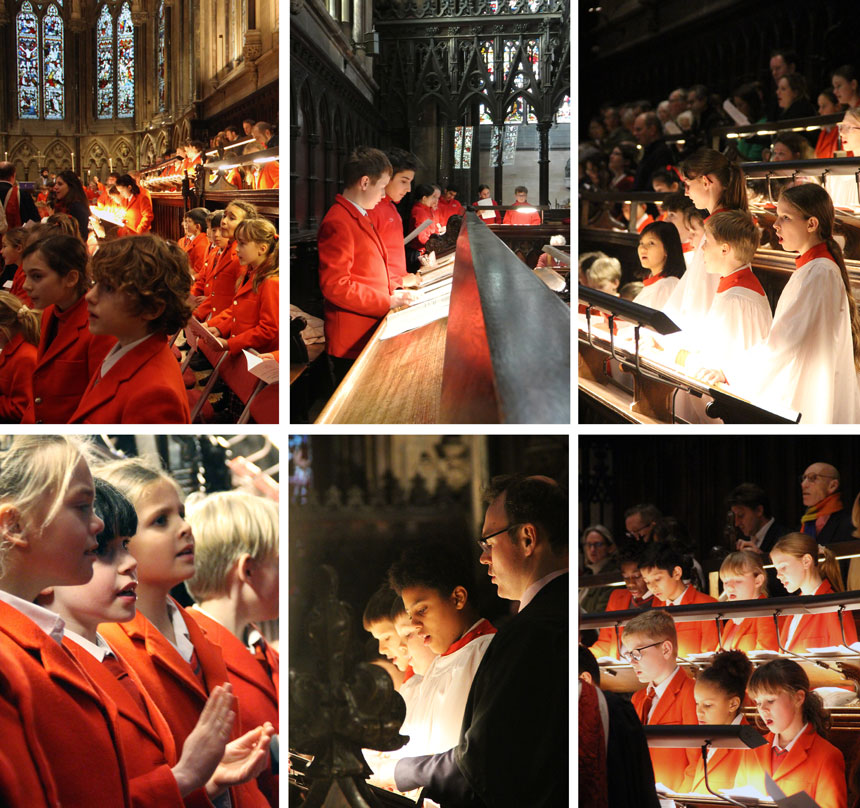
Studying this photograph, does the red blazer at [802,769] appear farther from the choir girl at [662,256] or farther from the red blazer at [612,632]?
the choir girl at [662,256]

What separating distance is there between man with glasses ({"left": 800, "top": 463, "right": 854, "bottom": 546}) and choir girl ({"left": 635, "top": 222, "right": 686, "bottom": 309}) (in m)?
0.57

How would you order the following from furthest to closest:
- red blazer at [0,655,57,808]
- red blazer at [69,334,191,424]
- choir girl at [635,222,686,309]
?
choir girl at [635,222,686,309] → red blazer at [69,334,191,424] → red blazer at [0,655,57,808]

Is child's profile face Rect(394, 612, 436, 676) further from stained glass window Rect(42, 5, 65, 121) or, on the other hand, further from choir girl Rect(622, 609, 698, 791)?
stained glass window Rect(42, 5, 65, 121)

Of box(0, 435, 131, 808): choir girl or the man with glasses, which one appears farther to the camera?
the man with glasses

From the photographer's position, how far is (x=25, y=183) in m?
2.30

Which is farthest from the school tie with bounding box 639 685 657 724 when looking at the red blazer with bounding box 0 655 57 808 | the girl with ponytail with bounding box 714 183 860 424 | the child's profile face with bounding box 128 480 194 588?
the red blazer with bounding box 0 655 57 808

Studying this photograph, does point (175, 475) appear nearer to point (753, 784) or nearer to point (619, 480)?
point (619, 480)

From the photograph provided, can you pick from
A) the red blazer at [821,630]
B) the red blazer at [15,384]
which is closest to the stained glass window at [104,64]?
the red blazer at [15,384]

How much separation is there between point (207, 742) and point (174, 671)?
181 mm

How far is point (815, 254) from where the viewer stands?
235cm

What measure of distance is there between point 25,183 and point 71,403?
0.51 m

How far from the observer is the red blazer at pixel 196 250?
7.59 ft

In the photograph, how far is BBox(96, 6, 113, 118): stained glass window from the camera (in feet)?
7.64

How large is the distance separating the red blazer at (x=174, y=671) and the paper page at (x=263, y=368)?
1.84ft
